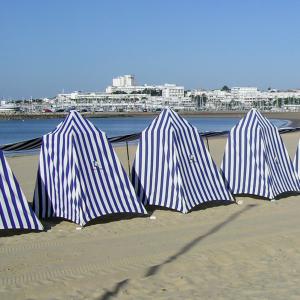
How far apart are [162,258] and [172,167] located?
11.2 feet

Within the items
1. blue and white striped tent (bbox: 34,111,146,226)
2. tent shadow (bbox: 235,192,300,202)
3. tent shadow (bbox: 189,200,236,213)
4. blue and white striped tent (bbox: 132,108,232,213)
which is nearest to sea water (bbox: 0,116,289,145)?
tent shadow (bbox: 235,192,300,202)

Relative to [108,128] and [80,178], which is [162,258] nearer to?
[80,178]

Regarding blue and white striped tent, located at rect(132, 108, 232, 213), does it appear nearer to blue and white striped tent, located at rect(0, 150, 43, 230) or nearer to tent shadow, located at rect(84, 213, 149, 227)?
tent shadow, located at rect(84, 213, 149, 227)

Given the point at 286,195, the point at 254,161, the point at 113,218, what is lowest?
the point at 286,195

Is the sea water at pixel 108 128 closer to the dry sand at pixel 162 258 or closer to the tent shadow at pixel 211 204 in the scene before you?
the tent shadow at pixel 211 204

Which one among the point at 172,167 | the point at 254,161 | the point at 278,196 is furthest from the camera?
the point at 278,196

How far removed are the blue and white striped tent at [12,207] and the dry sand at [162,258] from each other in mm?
178

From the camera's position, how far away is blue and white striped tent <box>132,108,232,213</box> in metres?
10.6

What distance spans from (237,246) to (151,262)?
1.39 meters

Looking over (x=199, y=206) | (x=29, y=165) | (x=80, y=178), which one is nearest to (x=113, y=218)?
(x=80, y=178)

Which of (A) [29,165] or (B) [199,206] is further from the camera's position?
(A) [29,165]

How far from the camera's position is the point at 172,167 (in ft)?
34.9

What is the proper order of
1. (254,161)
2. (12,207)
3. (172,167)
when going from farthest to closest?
(254,161) → (172,167) → (12,207)

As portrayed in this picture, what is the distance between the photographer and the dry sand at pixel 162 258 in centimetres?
604
